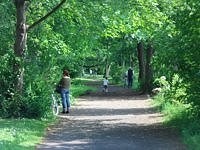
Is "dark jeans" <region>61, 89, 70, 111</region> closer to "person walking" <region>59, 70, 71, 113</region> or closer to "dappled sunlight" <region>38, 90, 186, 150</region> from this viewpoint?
"person walking" <region>59, 70, 71, 113</region>

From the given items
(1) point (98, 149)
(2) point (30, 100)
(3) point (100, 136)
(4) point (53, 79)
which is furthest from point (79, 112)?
(1) point (98, 149)

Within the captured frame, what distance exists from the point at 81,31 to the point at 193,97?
32.4 feet

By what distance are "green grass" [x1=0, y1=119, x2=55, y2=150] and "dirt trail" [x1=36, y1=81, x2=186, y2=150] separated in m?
0.31

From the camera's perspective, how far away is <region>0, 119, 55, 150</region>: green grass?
13.3 metres

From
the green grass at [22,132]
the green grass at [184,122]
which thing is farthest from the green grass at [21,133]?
the green grass at [184,122]

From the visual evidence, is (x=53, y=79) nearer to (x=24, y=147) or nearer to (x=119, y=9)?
(x=119, y=9)

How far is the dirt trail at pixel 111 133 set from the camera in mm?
14142

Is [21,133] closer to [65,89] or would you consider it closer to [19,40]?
[19,40]

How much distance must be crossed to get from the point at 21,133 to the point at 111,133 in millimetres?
2869

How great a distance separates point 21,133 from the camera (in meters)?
15.6

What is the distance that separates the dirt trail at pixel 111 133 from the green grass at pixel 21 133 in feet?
1.01

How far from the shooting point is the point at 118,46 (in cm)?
4869

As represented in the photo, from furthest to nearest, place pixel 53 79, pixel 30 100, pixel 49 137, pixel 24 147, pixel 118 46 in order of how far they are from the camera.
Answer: pixel 118 46
pixel 53 79
pixel 30 100
pixel 49 137
pixel 24 147

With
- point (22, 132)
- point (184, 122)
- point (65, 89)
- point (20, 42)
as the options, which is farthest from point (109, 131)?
point (65, 89)
